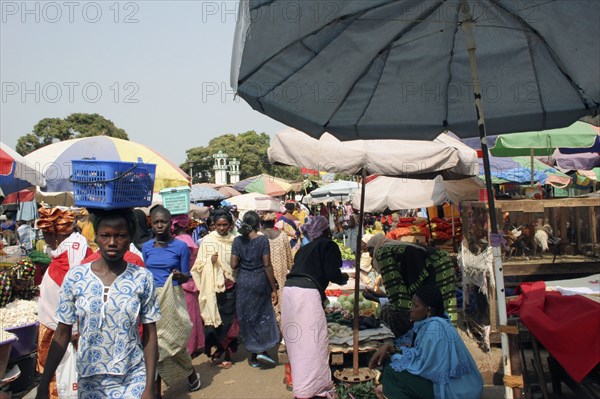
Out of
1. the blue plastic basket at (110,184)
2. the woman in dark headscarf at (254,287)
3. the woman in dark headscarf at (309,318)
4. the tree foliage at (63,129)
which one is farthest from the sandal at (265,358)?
the tree foliage at (63,129)

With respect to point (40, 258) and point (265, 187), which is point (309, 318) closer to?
point (40, 258)

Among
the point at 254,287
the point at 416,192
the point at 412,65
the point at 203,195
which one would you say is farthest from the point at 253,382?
the point at 203,195

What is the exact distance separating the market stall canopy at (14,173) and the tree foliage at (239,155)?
4931 cm

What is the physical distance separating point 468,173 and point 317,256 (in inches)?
80.2

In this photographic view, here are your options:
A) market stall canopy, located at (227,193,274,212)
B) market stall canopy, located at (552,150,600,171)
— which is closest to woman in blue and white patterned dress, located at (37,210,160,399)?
market stall canopy, located at (552,150,600,171)

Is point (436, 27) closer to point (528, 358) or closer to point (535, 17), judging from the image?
point (535, 17)

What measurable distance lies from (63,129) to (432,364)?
42981mm

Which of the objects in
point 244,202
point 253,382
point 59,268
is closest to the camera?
point 59,268

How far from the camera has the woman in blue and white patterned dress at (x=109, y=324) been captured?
9.22 ft

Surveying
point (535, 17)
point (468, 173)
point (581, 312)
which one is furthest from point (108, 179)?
point (468, 173)

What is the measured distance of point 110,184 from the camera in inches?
126

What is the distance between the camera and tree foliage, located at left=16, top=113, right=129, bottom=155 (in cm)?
4038

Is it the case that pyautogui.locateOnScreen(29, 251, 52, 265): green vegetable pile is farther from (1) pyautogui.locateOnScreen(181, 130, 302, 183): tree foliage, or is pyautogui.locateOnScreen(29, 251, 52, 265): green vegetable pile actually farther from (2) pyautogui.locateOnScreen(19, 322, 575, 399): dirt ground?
(1) pyautogui.locateOnScreen(181, 130, 302, 183): tree foliage

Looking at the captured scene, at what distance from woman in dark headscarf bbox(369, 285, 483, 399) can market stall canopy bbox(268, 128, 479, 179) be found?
1.31 m
